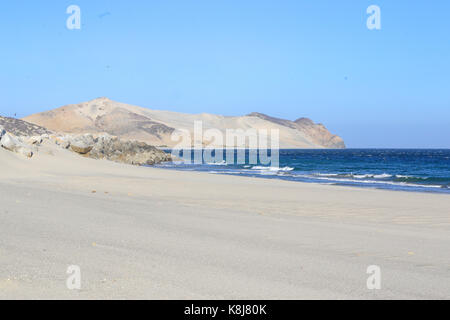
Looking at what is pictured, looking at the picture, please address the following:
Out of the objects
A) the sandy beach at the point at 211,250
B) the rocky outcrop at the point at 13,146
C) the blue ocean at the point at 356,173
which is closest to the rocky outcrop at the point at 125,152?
the blue ocean at the point at 356,173

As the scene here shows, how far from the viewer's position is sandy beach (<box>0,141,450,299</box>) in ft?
15.2

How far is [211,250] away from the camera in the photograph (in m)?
6.45

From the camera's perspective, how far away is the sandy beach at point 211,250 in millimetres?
4645

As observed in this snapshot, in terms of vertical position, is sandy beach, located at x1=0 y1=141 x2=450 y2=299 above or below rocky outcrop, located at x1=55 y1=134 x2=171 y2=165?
below

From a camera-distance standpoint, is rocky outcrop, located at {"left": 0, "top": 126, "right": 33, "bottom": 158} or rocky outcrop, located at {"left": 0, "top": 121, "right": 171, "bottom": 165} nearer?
rocky outcrop, located at {"left": 0, "top": 126, "right": 33, "bottom": 158}

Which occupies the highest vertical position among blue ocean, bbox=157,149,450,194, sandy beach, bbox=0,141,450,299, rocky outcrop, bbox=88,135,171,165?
rocky outcrop, bbox=88,135,171,165

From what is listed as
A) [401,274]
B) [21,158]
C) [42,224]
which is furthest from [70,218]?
[21,158]

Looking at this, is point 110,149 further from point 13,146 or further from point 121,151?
point 13,146

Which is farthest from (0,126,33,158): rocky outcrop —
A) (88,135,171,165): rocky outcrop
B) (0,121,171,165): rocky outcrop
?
(88,135,171,165): rocky outcrop

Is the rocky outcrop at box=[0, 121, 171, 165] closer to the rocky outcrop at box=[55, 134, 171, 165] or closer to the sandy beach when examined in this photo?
the rocky outcrop at box=[55, 134, 171, 165]

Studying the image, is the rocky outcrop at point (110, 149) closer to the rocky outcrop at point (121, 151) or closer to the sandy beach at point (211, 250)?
the rocky outcrop at point (121, 151)

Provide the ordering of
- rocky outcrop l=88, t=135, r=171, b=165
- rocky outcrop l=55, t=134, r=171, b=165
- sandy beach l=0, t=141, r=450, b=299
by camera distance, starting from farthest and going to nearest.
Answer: rocky outcrop l=88, t=135, r=171, b=165 < rocky outcrop l=55, t=134, r=171, b=165 < sandy beach l=0, t=141, r=450, b=299
